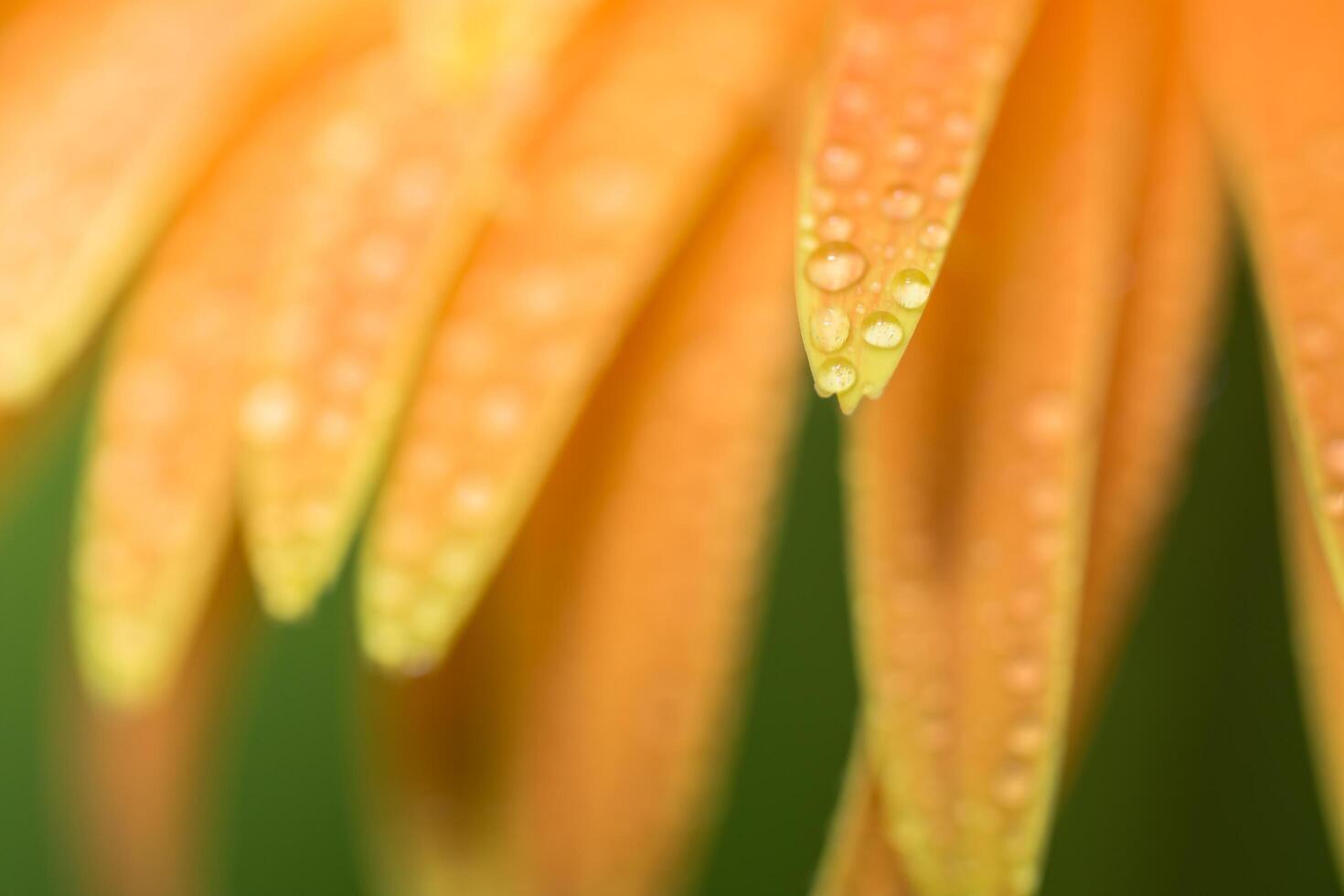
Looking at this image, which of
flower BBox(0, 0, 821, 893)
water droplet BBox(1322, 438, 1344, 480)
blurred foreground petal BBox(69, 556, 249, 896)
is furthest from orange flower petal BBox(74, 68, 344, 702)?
water droplet BBox(1322, 438, 1344, 480)

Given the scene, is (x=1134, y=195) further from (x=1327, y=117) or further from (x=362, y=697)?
(x=362, y=697)

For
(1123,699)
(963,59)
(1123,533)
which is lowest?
(1123,699)

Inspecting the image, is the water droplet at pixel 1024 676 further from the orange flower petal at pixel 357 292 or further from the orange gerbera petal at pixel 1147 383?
the orange flower petal at pixel 357 292

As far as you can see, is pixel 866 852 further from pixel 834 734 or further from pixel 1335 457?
pixel 834 734

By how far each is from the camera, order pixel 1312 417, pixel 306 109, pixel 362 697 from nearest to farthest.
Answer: pixel 1312 417, pixel 306 109, pixel 362 697

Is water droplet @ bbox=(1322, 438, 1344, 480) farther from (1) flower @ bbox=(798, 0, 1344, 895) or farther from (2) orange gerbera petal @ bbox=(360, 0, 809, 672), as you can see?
(2) orange gerbera petal @ bbox=(360, 0, 809, 672)

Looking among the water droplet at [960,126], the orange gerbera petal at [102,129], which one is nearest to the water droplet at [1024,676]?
the water droplet at [960,126]

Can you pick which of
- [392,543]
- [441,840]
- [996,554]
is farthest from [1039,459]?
[441,840]
